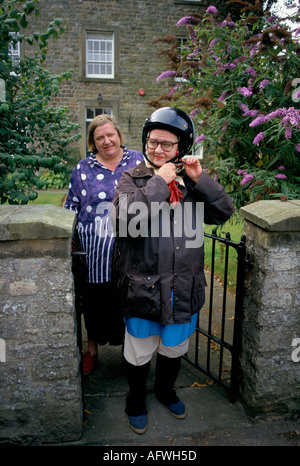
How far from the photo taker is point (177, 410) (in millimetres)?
2355

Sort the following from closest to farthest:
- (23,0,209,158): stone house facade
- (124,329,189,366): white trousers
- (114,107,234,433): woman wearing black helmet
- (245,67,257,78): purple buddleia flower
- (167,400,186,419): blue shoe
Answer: (114,107,234,433): woman wearing black helmet → (124,329,189,366): white trousers → (167,400,186,419): blue shoe → (245,67,257,78): purple buddleia flower → (23,0,209,158): stone house facade

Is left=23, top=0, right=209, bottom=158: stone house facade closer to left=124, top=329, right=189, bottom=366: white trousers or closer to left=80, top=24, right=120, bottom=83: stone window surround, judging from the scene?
left=80, top=24, right=120, bottom=83: stone window surround

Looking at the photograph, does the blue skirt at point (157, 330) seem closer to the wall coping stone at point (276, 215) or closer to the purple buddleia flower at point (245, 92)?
the wall coping stone at point (276, 215)

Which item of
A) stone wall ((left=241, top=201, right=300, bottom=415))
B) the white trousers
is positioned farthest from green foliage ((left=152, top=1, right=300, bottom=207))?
the white trousers

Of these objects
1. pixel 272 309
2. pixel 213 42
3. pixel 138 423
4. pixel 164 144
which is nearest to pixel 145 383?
pixel 138 423

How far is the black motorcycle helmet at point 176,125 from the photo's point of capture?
1.99m

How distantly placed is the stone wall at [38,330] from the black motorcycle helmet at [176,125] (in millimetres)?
706

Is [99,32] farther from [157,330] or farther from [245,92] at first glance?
[157,330]

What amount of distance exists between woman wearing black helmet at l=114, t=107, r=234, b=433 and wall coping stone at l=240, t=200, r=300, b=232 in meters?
0.23

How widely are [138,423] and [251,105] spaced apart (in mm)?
2766

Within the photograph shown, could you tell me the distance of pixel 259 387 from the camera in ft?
7.40

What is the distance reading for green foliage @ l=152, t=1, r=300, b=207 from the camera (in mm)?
2900

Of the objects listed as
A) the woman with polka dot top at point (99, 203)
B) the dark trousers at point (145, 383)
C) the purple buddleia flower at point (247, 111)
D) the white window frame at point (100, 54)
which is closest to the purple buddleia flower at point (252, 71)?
the purple buddleia flower at point (247, 111)

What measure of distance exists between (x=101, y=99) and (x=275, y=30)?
39.9 feet
